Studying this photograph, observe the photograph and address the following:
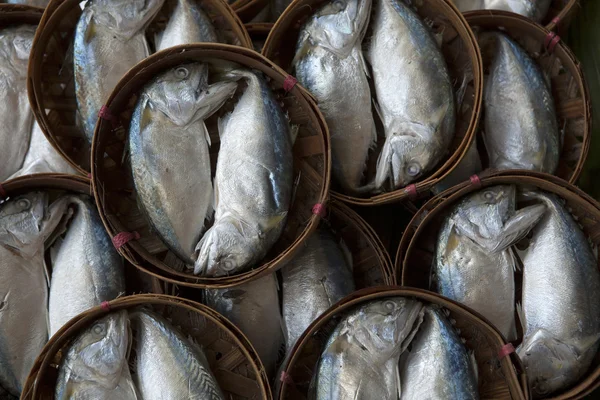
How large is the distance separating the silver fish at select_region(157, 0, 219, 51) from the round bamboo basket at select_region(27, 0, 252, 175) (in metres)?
0.04

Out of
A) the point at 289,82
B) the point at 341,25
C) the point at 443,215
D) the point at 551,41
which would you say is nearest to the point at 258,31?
the point at 341,25

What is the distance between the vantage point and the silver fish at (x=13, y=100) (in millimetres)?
2027

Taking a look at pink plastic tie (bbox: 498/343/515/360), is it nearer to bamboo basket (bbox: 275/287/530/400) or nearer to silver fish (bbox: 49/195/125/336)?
bamboo basket (bbox: 275/287/530/400)

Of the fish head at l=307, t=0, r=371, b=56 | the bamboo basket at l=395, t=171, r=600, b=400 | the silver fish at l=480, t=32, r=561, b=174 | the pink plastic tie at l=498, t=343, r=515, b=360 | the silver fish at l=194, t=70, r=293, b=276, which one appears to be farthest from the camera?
the silver fish at l=480, t=32, r=561, b=174

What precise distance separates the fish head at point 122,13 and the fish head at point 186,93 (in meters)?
0.30

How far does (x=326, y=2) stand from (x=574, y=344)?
139cm

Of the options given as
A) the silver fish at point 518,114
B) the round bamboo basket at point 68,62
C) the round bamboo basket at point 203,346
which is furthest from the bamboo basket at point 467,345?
the round bamboo basket at point 68,62

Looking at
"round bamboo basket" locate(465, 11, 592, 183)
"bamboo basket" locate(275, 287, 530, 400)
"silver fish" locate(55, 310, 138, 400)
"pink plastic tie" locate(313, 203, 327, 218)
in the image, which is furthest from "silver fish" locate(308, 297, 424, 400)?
"round bamboo basket" locate(465, 11, 592, 183)

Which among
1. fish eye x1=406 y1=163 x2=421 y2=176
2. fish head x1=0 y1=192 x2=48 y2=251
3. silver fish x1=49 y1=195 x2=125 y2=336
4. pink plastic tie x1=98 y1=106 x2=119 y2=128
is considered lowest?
silver fish x1=49 y1=195 x2=125 y2=336

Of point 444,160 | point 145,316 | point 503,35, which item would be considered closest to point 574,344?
point 444,160

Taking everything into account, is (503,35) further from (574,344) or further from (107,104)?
(107,104)

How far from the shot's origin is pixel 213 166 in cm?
180

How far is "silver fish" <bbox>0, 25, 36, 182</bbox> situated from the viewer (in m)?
2.03

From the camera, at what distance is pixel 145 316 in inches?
66.1
